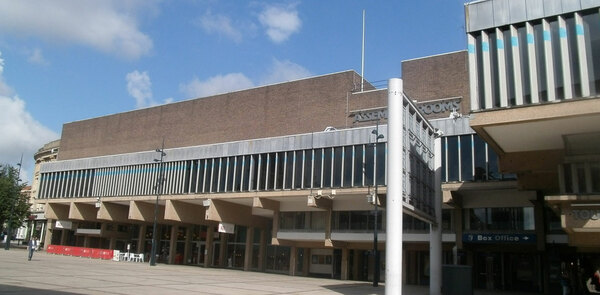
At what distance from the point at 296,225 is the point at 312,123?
9.73 metres

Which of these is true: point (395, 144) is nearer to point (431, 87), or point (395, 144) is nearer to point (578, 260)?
point (578, 260)

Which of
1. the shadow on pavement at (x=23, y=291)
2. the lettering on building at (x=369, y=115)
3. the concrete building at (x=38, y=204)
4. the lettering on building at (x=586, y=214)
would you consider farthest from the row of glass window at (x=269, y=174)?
the concrete building at (x=38, y=204)

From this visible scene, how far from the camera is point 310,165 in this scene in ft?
119

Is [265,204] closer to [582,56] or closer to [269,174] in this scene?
[269,174]

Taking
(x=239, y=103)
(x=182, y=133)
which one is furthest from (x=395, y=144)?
(x=182, y=133)

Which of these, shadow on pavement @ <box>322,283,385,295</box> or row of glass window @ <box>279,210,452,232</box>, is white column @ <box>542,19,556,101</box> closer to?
shadow on pavement @ <box>322,283,385,295</box>

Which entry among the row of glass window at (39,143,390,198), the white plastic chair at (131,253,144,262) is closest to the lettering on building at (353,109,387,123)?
the row of glass window at (39,143,390,198)

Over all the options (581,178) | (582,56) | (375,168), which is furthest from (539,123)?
(375,168)

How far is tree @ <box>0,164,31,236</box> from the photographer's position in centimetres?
5412

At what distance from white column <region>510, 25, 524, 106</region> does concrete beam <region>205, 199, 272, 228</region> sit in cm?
2770

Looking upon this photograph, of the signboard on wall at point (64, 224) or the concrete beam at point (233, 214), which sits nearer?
the concrete beam at point (233, 214)

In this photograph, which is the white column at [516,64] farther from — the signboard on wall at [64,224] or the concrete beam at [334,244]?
the signboard on wall at [64,224]

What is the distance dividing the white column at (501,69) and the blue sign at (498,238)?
48.9 ft

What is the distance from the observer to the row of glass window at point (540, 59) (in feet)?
54.1
